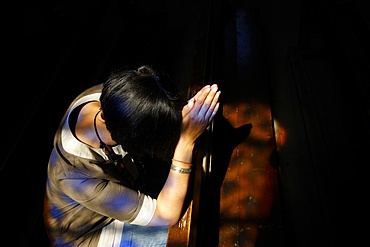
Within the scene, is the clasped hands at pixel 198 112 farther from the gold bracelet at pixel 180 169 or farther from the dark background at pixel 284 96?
the dark background at pixel 284 96

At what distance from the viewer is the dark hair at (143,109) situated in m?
0.91

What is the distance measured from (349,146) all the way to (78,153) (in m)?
2.38

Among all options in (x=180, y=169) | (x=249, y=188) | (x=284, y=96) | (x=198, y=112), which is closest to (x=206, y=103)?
(x=198, y=112)

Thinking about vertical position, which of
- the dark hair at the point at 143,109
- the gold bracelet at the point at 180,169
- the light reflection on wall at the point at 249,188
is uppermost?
the dark hair at the point at 143,109

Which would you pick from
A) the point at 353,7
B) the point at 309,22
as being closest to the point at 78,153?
the point at 309,22

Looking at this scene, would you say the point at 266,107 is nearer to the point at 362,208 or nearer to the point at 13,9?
the point at 362,208

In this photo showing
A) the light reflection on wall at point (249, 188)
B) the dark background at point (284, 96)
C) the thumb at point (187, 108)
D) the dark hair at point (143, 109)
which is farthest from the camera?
the dark background at point (284, 96)

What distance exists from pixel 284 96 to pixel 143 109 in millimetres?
2303

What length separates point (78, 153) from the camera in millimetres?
1088

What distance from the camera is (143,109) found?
35.4 inches

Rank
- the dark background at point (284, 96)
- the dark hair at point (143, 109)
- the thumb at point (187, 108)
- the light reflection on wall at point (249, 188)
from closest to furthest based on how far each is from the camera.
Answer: the dark hair at point (143, 109) < the thumb at point (187, 108) < the light reflection on wall at point (249, 188) < the dark background at point (284, 96)

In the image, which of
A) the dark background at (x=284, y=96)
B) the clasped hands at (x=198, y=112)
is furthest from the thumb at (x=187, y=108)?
the dark background at (x=284, y=96)

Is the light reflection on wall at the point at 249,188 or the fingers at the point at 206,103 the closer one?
the fingers at the point at 206,103

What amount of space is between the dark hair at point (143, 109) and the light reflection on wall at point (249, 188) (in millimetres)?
790
